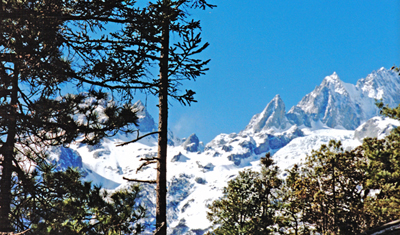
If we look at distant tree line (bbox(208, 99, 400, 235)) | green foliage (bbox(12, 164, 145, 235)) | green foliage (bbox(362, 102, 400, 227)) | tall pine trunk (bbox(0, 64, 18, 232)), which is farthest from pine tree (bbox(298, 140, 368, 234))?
tall pine trunk (bbox(0, 64, 18, 232))

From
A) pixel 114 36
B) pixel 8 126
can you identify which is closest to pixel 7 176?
Result: pixel 8 126

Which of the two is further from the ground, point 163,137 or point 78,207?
point 163,137

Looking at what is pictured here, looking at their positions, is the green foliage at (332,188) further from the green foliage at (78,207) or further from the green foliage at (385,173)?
the green foliage at (78,207)

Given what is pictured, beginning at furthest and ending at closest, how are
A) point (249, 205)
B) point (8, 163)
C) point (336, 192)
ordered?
point (249, 205) → point (336, 192) → point (8, 163)

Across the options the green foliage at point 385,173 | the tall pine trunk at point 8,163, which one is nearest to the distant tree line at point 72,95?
the tall pine trunk at point 8,163

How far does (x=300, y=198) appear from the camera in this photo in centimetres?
2316

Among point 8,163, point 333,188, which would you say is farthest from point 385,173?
point 8,163

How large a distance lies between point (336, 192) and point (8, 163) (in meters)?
21.0

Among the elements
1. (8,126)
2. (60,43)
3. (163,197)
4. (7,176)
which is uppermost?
(60,43)

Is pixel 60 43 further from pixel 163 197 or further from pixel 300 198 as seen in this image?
pixel 300 198

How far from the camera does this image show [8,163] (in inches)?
284

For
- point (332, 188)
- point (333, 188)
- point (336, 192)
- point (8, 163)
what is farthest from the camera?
point (332, 188)

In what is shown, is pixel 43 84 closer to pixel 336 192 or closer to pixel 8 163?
pixel 8 163

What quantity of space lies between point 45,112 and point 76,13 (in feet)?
8.39
